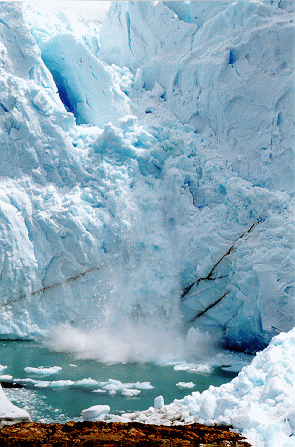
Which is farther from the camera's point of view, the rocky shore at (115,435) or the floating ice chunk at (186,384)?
the floating ice chunk at (186,384)

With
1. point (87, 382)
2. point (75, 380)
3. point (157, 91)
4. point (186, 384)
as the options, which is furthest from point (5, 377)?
point (157, 91)

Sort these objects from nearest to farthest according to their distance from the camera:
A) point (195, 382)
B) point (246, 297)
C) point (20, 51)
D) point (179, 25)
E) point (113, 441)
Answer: point (113, 441) → point (195, 382) → point (246, 297) → point (20, 51) → point (179, 25)

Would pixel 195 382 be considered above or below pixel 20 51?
below

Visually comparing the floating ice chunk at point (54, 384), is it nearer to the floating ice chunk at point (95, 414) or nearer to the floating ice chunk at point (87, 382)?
the floating ice chunk at point (87, 382)

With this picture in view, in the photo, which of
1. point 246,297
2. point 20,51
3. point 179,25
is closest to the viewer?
point 246,297

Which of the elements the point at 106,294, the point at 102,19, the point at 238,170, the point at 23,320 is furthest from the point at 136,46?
the point at 23,320

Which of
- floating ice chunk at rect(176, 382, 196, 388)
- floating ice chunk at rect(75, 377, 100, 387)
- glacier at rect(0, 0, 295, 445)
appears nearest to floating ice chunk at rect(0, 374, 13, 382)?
floating ice chunk at rect(75, 377, 100, 387)

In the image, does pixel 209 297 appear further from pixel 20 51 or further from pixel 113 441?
pixel 20 51

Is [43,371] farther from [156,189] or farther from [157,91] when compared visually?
[157,91]

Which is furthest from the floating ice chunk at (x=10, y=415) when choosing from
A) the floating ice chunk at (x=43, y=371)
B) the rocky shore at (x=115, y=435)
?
the floating ice chunk at (x=43, y=371)
